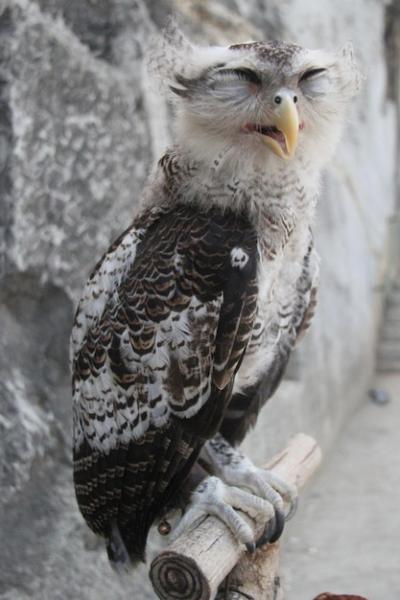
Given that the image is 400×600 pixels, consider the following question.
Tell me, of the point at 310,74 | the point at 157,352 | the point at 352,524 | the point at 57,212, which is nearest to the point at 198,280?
the point at 157,352

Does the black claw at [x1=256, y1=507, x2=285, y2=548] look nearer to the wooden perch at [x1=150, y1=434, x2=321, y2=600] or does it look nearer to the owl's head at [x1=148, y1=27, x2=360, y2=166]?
the wooden perch at [x1=150, y1=434, x2=321, y2=600]

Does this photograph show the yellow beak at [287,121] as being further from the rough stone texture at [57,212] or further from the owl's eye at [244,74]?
the rough stone texture at [57,212]

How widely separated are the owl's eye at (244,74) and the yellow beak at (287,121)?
8 cm

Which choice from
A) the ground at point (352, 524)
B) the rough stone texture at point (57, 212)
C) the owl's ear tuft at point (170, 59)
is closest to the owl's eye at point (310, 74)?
the owl's ear tuft at point (170, 59)

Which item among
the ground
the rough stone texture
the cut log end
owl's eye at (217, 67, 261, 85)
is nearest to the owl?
owl's eye at (217, 67, 261, 85)

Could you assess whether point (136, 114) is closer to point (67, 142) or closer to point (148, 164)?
point (148, 164)

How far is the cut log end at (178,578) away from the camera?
1790 mm

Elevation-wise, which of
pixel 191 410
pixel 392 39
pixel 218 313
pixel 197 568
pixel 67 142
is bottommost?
pixel 392 39

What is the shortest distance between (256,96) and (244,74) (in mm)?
59

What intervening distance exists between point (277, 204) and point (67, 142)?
1044 millimetres

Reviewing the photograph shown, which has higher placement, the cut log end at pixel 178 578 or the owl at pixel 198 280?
the owl at pixel 198 280

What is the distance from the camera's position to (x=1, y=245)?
2.57 metres

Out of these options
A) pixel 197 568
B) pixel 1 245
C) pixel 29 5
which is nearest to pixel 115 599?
pixel 197 568

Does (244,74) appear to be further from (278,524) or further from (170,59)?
(278,524)
